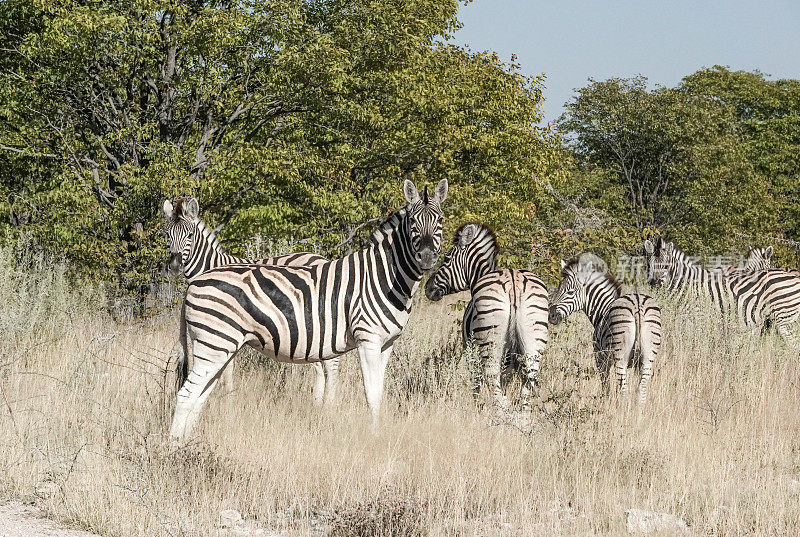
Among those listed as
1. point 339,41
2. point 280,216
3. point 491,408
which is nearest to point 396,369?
point 491,408

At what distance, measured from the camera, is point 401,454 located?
23.9 ft

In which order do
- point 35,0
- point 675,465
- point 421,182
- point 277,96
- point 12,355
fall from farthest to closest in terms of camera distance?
point 421,182 < point 277,96 < point 35,0 < point 12,355 < point 675,465

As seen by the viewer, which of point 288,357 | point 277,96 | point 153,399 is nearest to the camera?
point 288,357

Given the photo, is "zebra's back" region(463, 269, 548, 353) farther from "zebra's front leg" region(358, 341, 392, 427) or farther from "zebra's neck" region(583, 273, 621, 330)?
"zebra's front leg" region(358, 341, 392, 427)

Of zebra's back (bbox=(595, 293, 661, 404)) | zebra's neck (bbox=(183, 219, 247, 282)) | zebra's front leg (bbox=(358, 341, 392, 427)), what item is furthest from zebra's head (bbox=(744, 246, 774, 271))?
zebra's front leg (bbox=(358, 341, 392, 427))

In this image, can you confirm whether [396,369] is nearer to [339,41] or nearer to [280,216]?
[280,216]

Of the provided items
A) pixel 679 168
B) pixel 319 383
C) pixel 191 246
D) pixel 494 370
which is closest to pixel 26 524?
pixel 319 383

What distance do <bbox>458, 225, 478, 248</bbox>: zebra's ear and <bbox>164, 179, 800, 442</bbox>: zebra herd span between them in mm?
20

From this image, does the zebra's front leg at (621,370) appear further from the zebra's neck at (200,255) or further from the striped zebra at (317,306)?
the zebra's neck at (200,255)

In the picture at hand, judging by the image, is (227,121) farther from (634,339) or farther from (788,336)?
(788,336)

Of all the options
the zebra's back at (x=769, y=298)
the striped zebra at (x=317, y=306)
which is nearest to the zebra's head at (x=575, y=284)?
the striped zebra at (x=317, y=306)

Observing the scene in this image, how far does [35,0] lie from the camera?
47.9 feet

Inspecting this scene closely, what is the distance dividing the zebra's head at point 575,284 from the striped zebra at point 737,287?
10.6ft

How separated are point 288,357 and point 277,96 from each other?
10.2 meters
